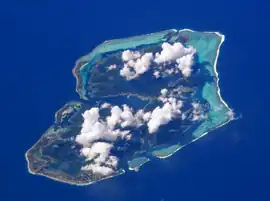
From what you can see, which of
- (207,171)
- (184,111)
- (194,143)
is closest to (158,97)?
(184,111)

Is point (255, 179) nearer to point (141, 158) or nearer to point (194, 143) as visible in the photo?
point (194, 143)

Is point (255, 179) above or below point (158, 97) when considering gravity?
below

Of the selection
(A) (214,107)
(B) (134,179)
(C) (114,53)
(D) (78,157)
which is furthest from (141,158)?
(C) (114,53)

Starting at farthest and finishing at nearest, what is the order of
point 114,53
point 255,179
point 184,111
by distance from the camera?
point 114,53, point 184,111, point 255,179

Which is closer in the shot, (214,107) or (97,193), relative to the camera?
(97,193)

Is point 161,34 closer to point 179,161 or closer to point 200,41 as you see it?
point 200,41

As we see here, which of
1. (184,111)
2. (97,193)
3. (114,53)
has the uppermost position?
(114,53)

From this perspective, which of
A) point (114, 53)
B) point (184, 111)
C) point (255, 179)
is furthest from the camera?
point (114, 53)
